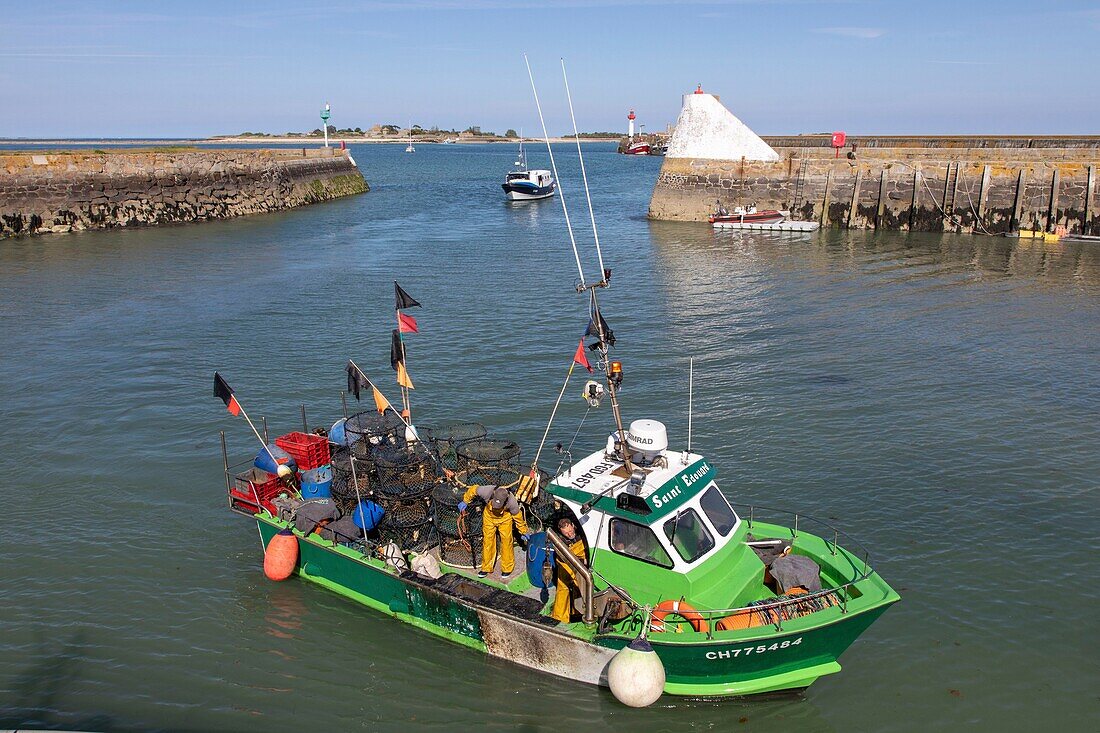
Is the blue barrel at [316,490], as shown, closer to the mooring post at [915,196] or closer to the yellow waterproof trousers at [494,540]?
the yellow waterproof trousers at [494,540]

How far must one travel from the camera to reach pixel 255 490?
12.8 meters

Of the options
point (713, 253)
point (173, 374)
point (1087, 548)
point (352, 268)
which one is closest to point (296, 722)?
point (1087, 548)

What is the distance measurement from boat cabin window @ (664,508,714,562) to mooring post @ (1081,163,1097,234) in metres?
39.8

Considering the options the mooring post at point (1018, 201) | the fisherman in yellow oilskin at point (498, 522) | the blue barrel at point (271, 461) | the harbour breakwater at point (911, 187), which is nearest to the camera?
the fisherman in yellow oilskin at point (498, 522)

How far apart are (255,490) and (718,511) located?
719 cm

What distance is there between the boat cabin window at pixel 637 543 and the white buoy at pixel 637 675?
114 centimetres

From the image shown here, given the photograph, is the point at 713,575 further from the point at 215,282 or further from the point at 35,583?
the point at 215,282

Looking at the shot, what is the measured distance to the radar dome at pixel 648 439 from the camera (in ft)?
33.7

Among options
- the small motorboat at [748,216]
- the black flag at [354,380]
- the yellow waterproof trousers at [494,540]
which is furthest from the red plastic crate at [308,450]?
the small motorboat at [748,216]

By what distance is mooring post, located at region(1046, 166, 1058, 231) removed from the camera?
133 feet

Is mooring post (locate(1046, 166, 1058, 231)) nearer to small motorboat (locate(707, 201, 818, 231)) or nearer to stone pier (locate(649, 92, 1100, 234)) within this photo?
stone pier (locate(649, 92, 1100, 234))

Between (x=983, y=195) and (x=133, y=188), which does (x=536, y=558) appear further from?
(x=133, y=188)

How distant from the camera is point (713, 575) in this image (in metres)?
9.91

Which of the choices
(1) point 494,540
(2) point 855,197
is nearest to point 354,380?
(1) point 494,540
